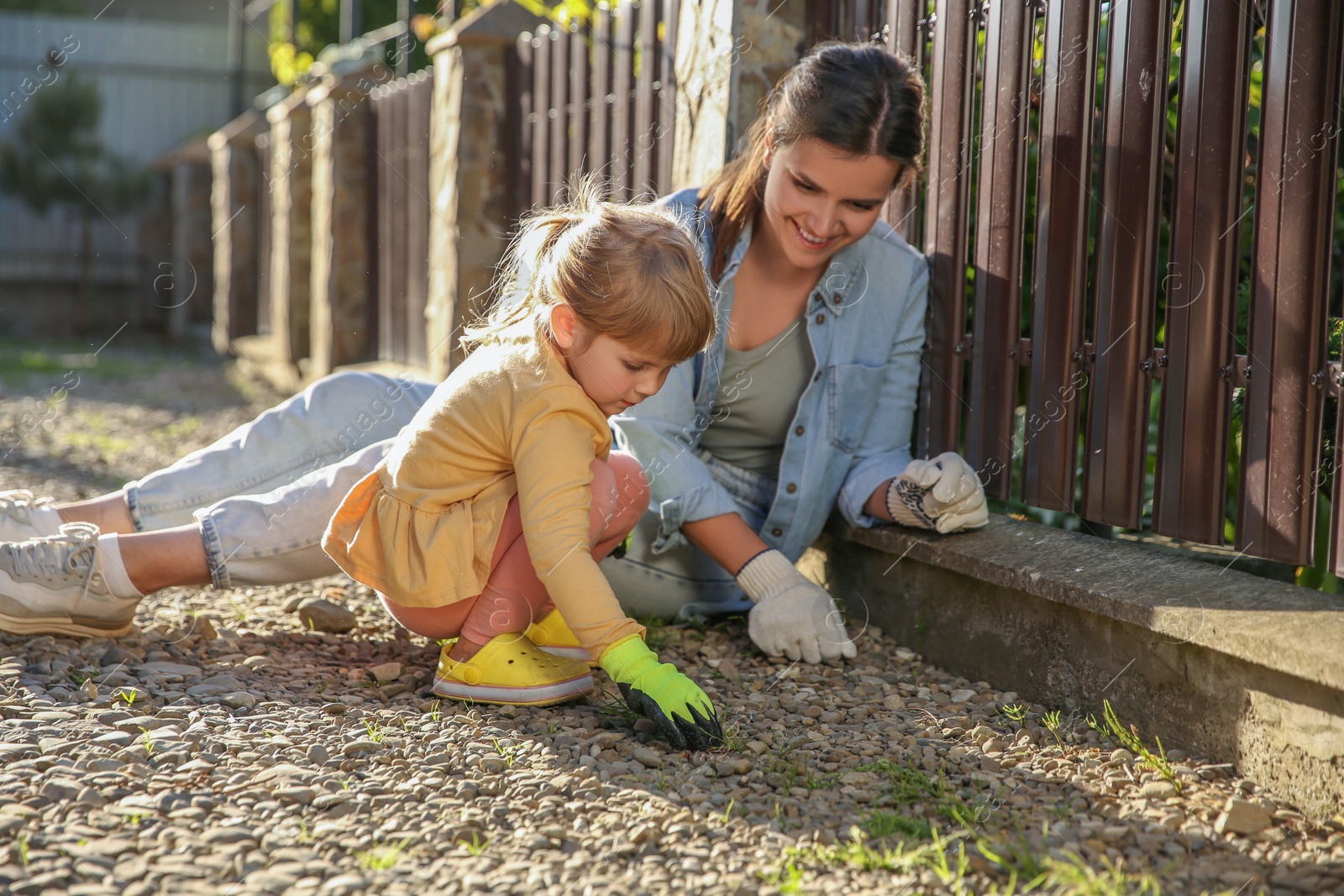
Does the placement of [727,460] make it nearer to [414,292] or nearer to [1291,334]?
[1291,334]

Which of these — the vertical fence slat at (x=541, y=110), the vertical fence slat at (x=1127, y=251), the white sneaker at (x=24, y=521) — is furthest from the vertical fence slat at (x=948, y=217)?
the vertical fence slat at (x=541, y=110)

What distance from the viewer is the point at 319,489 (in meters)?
2.40

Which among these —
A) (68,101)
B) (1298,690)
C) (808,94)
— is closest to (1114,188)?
(808,94)

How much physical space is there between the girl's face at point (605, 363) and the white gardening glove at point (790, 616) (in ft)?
2.03

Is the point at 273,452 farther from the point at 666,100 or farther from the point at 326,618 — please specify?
the point at 666,100

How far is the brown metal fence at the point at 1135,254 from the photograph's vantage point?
192 centimetres

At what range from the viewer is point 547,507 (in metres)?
1.95

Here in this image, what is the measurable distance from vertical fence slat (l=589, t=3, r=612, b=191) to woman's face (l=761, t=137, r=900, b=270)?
1.81 m

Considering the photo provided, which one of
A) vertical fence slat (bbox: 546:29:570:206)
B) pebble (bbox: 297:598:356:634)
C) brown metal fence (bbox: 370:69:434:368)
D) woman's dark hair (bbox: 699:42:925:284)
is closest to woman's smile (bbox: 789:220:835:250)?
woman's dark hair (bbox: 699:42:925:284)

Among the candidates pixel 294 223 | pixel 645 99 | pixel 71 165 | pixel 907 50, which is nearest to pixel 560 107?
pixel 645 99

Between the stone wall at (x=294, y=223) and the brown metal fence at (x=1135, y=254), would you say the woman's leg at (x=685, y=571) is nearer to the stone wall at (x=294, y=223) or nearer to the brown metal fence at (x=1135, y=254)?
the brown metal fence at (x=1135, y=254)

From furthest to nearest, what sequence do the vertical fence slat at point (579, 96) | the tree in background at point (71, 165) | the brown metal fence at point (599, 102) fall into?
the tree in background at point (71, 165)
the vertical fence slat at point (579, 96)
the brown metal fence at point (599, 102)

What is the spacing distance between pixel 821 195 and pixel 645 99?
164 cm

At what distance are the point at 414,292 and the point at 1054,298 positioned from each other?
4.32 m
